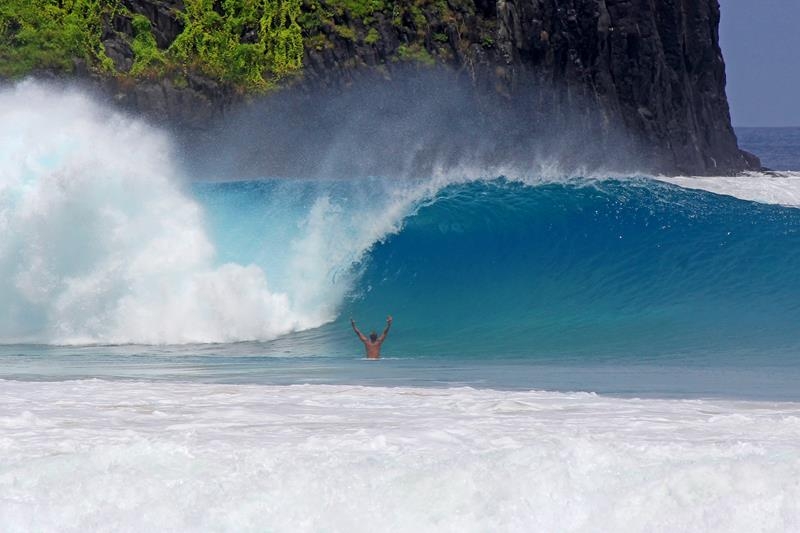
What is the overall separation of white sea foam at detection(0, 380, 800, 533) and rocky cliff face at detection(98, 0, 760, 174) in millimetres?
28810

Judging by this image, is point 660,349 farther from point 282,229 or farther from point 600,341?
point 282,229

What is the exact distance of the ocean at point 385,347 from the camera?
215 inches

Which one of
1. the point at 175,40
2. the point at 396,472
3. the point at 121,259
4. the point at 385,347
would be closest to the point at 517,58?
the point at 175,40

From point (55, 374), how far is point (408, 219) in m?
9.03

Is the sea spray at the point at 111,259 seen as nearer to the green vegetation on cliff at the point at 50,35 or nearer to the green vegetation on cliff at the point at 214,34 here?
the green vegetation on cliff at the point at 50,35

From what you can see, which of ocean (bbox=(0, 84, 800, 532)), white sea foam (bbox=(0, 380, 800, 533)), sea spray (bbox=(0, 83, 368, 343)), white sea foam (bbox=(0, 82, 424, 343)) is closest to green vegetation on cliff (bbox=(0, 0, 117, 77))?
ocean (bbox=(0, 84, 800, 532))

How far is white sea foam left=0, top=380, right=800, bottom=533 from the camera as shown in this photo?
5297mm

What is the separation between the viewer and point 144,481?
5598 millimetres

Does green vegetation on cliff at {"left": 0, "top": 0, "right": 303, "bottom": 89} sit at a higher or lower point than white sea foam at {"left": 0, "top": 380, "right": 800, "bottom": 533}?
higher

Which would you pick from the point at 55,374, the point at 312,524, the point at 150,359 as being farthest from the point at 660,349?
the point at 312,524

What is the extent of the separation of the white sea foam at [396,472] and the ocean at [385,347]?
0.05 ft

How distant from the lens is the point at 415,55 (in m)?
37.3

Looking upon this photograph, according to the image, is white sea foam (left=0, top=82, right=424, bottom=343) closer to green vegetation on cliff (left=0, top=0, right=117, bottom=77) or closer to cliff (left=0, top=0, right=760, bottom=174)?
green vegetation on cliff (left=0, top=0, right=117, bottom=77)

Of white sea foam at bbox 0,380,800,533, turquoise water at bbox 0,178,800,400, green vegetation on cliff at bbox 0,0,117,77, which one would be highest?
green vegetation on cliff at bbox 0,0,117,77
